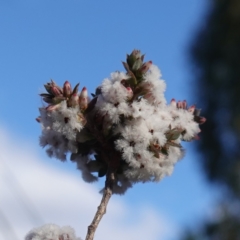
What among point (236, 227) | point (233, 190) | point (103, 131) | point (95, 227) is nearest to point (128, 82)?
point (103, 131)

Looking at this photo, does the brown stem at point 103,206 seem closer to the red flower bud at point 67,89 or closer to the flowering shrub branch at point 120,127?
the flowering shrub branch at point 120,127

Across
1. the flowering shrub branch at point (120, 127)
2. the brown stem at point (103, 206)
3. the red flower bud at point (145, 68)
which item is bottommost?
the brown stem at point (103, 206)

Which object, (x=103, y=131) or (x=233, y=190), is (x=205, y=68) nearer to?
(x=233, y=190)

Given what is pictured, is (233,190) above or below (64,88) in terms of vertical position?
above

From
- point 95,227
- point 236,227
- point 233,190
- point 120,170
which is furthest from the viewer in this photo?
point 233,190

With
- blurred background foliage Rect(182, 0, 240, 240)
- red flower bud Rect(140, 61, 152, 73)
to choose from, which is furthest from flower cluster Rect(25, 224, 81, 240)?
blurred background foliage Rect(182, 0, 240, 240)

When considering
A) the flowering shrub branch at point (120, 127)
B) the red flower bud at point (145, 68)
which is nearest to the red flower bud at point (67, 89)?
the flowering shrub branch at point (120, 127)

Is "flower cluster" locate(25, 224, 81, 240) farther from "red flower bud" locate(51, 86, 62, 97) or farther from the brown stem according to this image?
"red flower bud" locate(51, 86, 62, 97)
